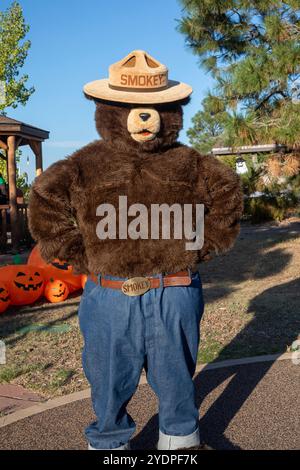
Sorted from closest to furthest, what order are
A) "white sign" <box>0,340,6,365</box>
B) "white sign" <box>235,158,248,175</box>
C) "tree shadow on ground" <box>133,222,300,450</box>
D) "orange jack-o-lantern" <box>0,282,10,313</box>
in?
"tree shadow on ground" <box>133,222,300,450</box>, "white sign" <box>0,340,6,365</box>, "orange jack-o-lantern" <box>0,282,10,313</box>, "white sign" <box>235,158,248,175</box>

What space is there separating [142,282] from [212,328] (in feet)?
9.27

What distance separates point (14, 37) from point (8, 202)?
1020 cm

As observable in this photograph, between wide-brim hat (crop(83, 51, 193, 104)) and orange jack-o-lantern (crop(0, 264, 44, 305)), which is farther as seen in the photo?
orange jack-o-lantern (crop(0, 264, 44, 305))

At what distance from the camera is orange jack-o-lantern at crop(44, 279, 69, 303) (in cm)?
659

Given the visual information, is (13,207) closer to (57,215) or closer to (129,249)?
(57,215)

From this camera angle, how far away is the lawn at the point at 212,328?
412 cm

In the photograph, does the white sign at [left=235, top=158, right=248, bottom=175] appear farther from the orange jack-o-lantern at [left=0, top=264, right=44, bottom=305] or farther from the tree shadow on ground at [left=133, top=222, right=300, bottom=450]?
the orange jack-o-lantern at [left=0, top=264, right=44, bottom=305]

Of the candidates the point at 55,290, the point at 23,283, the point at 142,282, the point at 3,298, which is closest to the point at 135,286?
the point at 142,282

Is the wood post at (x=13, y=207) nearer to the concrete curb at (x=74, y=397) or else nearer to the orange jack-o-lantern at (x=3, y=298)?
the orange jack-o-lantern at (x=3, y=298)

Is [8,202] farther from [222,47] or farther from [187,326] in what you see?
[187,326]

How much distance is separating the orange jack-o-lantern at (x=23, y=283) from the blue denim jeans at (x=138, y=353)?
155 inches

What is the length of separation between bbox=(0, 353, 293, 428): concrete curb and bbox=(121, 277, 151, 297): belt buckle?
1.35 meters

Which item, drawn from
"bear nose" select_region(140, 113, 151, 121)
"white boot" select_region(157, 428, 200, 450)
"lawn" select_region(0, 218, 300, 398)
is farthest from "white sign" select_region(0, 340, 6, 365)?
"bear nose" select_region(140, 113, 151, 121)
